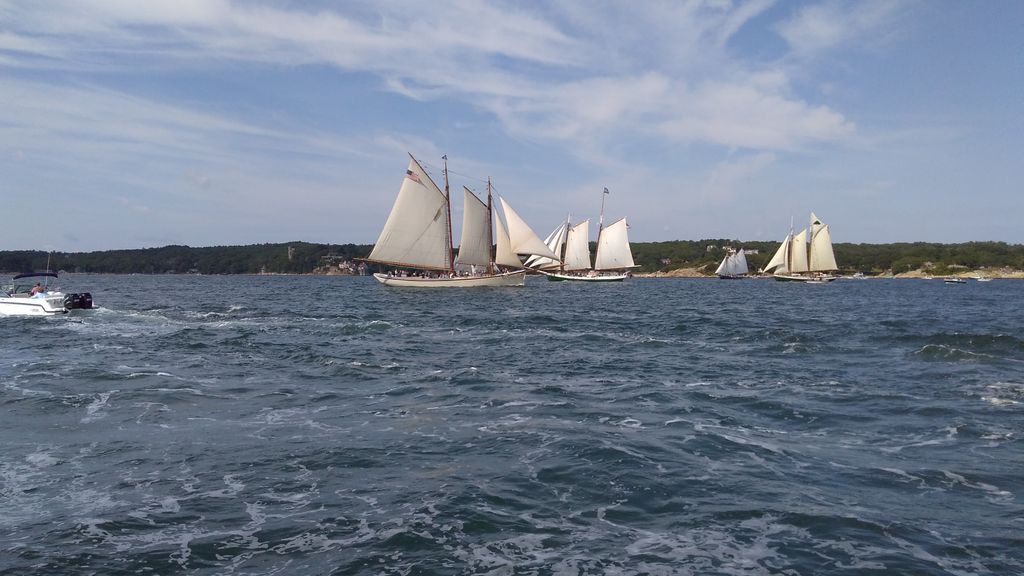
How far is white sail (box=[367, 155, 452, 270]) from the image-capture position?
77.5 m

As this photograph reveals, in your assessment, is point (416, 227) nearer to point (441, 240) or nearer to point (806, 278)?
point (441, 240)

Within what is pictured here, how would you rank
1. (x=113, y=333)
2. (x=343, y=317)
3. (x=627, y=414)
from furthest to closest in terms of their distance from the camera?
(x=343, y=317), (x=113, y=333), (x=627, y=414)

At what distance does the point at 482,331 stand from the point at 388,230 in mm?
44435

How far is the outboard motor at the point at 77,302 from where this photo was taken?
153 feet

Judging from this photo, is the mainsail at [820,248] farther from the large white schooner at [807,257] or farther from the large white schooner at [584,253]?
the large white schooner at [584,253]

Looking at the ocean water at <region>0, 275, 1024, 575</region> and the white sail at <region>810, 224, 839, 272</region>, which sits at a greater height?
the white sail at <region>810, 224, 839, 272</region>

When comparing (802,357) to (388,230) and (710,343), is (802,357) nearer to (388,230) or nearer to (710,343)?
(710,343)

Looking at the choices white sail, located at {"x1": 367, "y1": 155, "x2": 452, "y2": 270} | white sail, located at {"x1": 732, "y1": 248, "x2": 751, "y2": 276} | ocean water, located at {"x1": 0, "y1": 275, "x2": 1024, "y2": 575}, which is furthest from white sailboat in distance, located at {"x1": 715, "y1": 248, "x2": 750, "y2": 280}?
ocean water, located at {"x1": 0, "y1": 275, "x2": 1024, "y2": 575}

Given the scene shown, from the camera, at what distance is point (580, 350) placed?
92.1ft

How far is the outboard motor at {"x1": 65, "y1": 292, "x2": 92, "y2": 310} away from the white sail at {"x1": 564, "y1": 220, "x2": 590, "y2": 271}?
89.2m

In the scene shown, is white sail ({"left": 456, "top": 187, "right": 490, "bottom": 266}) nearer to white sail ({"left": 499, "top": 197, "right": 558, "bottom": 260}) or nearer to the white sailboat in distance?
white sail ({"left": 499, "top": 197, "right": 558, "bottom": 260})

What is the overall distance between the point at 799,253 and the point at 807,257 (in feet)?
21.1

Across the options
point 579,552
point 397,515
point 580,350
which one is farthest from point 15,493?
point 580,350

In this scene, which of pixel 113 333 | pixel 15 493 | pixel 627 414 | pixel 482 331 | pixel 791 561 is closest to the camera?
pixel 791 561
